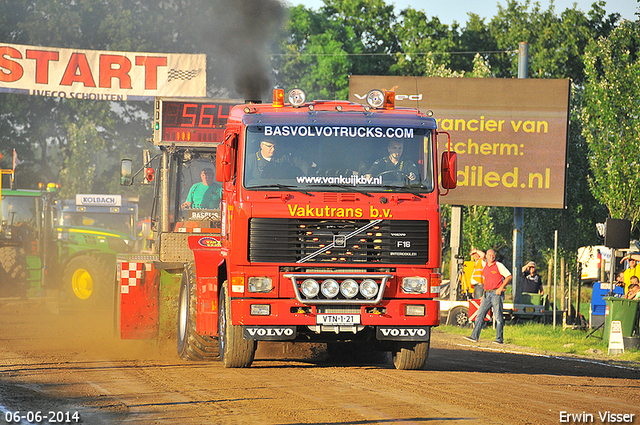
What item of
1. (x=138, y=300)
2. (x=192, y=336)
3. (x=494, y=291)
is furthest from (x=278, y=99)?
(x=494, y=291)

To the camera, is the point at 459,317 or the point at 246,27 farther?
the point at 246,27

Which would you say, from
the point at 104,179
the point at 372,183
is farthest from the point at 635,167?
the point at 104,179

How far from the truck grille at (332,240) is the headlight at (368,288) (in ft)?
0.80

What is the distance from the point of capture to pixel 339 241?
34.9ft

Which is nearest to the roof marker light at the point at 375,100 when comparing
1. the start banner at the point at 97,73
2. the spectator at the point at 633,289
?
the spectator at the point at 633,289

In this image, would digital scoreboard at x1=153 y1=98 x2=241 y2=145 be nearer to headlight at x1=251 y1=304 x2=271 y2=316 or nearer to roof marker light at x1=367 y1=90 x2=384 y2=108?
roof marker light at x1=367 y1=90 x2=384 y2=108

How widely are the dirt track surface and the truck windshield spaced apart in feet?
7.45

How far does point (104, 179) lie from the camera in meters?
58.0

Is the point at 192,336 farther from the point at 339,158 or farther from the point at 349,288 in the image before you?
the point at 339,158

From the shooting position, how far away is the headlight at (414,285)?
35.3 ft

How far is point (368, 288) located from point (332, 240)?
27.4 inches

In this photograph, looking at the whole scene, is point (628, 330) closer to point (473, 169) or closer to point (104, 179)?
point (473, 169)

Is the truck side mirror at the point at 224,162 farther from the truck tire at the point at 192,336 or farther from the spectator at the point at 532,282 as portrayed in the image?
the spectator at the point at 532,282

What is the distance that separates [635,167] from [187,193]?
17011 mm
